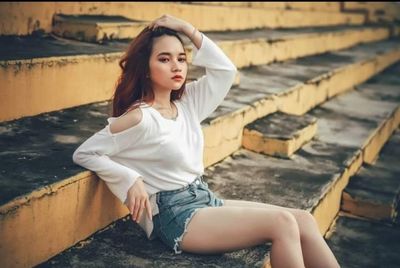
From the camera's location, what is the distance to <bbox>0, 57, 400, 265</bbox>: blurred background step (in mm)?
2000

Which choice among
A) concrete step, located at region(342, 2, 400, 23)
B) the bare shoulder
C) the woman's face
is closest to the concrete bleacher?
the bare shoulder

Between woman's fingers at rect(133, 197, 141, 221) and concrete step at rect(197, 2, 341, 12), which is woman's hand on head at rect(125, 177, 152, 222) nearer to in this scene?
woman's fingers at rect(133, 197, 141, 221)

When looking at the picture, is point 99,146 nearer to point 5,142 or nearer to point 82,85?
point 5,142

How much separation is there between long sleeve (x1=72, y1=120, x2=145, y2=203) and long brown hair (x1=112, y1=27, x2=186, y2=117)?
194mm

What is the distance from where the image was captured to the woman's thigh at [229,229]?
213cm

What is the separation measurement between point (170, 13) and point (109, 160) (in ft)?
10.8

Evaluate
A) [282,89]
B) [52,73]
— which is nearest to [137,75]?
[52,73]

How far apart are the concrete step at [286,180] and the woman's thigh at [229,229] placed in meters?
0.07

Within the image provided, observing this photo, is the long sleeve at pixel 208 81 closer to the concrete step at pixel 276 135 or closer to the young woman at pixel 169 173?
the young woman at pixel 169 173

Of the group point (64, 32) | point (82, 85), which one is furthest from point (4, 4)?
point (82, 85)

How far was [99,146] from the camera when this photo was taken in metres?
2.18

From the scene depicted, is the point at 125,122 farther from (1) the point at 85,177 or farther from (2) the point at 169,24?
(2) the point at 169,24

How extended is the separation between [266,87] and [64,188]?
2.70 metres

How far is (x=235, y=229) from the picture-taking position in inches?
83.8
